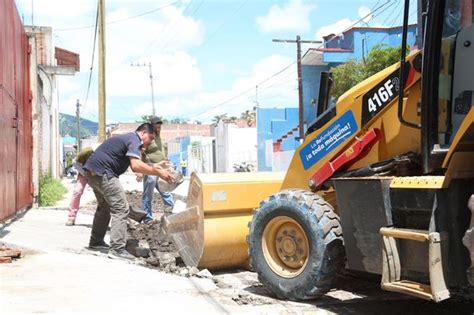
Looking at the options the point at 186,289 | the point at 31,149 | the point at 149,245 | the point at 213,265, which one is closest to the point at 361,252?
the point at 186,289

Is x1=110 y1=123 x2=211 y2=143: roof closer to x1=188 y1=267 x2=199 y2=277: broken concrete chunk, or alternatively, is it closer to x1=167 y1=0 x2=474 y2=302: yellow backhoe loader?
x1=188 y1=267 x2=199 y2=277: broken concrete chunk

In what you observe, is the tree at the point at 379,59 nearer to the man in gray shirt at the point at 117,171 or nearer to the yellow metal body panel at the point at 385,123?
the man in gray shirt at the point at 117,171

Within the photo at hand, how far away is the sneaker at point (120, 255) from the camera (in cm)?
681

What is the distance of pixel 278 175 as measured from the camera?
6852 mm

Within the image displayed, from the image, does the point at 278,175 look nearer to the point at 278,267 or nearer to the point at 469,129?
the point at 278,267

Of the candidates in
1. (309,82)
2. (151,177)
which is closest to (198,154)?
(309,82)

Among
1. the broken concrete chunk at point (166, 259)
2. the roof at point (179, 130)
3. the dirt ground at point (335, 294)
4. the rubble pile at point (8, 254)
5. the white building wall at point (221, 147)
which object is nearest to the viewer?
the dirt ground at point (335, 294)

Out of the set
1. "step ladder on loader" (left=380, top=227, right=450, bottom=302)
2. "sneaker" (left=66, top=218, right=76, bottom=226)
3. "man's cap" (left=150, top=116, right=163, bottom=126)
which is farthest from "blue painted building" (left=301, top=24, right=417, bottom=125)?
"step ladder on loader" (left=380, top=227, right=450, bottom=302)

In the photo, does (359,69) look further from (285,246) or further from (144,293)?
(144,293)

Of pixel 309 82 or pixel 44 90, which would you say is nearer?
pixel 44 90

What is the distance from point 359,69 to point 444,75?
25.6 m

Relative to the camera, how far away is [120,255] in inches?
273

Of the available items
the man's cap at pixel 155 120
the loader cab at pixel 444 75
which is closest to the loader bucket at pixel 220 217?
the man's cap at pixel 155 120

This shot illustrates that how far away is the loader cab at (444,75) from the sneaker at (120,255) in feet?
12.9
